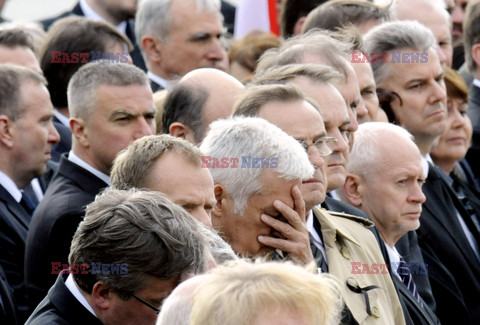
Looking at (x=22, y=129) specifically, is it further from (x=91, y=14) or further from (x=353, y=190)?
(x=91, y=14)

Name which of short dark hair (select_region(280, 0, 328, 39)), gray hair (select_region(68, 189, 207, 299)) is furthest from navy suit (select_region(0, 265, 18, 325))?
short dark hair (select_region(280, 0, 328, 39))

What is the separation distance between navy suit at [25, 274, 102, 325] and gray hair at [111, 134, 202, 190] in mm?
769

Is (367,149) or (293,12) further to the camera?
(293,12)

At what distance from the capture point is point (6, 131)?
670 cm

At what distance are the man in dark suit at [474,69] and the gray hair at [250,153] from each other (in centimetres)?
428

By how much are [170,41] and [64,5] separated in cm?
1190

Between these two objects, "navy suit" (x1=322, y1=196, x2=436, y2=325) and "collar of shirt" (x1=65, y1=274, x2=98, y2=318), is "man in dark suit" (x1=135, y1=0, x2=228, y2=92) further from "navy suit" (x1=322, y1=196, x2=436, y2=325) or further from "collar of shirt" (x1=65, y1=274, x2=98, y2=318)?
"collar of shirt" (x1=65, y1=274, x2=98, y2=318)

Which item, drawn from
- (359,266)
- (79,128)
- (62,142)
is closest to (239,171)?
(359,266)

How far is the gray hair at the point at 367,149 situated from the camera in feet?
21.4

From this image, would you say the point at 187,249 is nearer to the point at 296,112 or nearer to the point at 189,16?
the point at 296,112

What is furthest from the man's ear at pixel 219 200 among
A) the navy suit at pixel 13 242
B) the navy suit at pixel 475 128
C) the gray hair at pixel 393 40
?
the navy suit at pixel 475 128

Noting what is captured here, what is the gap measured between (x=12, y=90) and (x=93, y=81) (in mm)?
670

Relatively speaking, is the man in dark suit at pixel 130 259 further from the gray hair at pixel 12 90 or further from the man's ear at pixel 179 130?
the gray hair at pixel 12 90

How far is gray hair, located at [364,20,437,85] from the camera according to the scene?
25.3 feet
